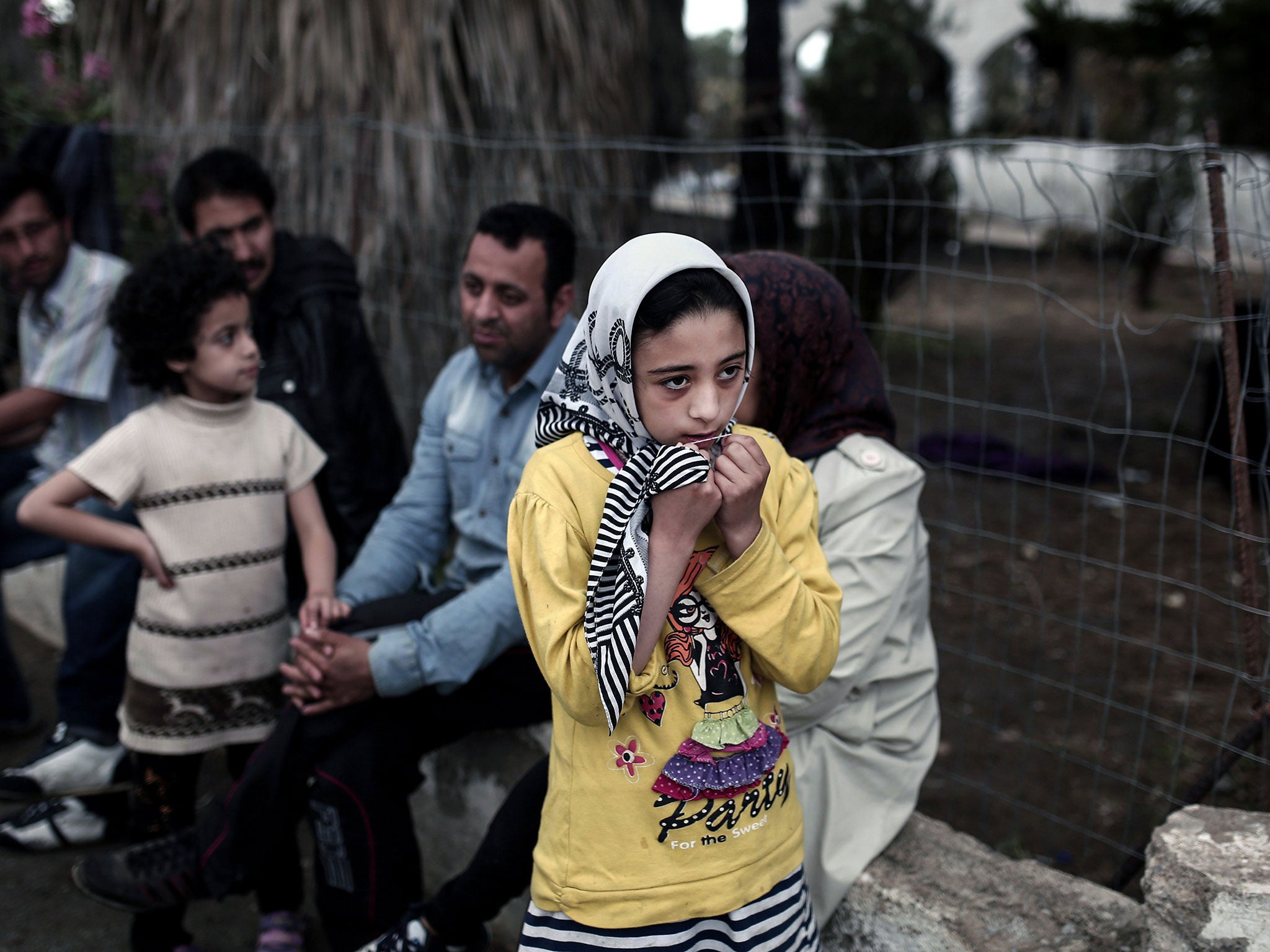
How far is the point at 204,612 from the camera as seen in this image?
244cm

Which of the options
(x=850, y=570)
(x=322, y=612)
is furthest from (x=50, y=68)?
(x=850, y=570)

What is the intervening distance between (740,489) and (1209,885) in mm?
1021

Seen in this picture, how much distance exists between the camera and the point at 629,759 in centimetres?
154

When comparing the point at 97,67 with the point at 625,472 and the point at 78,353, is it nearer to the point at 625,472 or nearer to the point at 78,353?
the point at 78,353

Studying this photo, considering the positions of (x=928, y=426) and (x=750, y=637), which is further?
(x=928, y=426)

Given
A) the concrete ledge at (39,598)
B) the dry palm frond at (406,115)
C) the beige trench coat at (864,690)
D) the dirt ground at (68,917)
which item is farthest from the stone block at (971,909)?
the concrete ledge at (39,598)

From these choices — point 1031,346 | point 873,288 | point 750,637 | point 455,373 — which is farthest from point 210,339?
point 1031,346

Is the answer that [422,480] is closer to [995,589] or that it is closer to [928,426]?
[995,589]

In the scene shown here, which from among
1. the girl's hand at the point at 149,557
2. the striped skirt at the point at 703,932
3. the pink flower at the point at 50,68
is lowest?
the striped skirt at the point at 703,932

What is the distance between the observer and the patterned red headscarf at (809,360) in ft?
6.95

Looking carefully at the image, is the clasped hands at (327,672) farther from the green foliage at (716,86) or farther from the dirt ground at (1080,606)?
the green foliage at (716,86)

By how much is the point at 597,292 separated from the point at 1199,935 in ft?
4.48

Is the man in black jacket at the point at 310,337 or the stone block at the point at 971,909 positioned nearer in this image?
the stone block at the point at 971,909

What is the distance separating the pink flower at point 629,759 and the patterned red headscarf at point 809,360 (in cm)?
82
